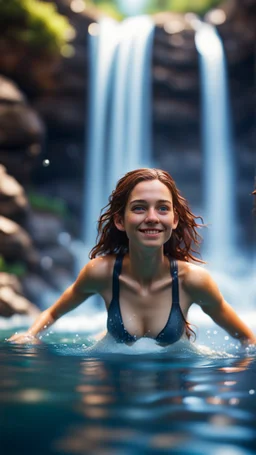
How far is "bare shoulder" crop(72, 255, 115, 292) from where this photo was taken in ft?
11.4

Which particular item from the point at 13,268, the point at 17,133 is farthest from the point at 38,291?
the point at 17,133

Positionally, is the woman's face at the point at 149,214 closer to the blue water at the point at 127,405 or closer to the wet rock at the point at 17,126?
the blue water at the point at 127,405

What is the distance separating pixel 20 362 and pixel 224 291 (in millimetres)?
11282

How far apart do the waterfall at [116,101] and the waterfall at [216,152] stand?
1.97 metres

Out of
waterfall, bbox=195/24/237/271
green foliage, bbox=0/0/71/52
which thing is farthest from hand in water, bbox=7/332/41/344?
waterfall, bbox=195/24/237/271

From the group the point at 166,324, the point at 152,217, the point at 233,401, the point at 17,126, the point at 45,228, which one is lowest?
the point at 233,401

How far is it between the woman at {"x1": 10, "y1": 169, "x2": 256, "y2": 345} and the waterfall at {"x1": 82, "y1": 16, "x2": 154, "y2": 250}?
1396 cm

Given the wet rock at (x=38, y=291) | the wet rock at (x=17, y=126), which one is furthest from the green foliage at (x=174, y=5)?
the wet rock at (x=38, y=291)

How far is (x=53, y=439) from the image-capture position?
1562 mm

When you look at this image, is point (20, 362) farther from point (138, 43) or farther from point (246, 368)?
point (138, 43)

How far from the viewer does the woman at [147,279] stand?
325cm

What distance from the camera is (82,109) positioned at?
18.0 meters

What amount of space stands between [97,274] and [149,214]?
0.58 meters

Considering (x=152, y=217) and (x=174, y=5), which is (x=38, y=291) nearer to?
(x=152, y=217)
